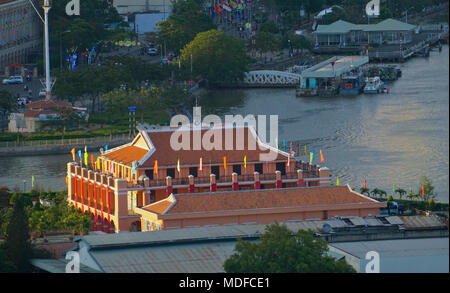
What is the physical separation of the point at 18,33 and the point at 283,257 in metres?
68.4

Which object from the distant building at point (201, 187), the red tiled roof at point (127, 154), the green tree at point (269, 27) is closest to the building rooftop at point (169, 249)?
the distant building at point (201, 187)

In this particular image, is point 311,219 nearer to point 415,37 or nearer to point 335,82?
point 335,82

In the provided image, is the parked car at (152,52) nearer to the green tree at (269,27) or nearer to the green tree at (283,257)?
the green tree at (269,27)

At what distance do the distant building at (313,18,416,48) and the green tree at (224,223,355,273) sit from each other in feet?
249

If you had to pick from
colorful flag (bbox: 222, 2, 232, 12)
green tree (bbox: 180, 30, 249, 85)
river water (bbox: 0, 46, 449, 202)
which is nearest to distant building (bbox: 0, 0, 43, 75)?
green tree (bbox: 180, 30, 249, 85)

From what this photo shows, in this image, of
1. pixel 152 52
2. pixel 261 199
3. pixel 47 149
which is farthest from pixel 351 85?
pixel 261 199

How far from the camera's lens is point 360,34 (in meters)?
126

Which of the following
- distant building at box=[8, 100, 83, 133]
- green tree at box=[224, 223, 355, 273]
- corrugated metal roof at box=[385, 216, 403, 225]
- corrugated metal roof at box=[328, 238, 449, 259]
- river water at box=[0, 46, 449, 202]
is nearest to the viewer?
green tree at box=[224, 223, 355, 273]

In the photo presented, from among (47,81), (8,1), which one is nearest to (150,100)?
(47,81)

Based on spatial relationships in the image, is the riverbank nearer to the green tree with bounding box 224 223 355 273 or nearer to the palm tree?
the palm tree

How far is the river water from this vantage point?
7450 centimetres

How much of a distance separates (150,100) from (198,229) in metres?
39.7

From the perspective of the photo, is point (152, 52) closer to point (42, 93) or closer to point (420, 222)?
point (42, 93)

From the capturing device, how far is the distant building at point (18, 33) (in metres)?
112
